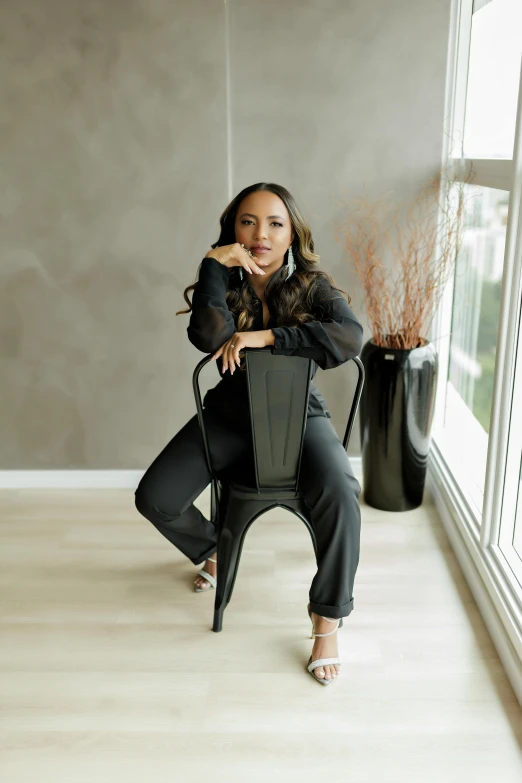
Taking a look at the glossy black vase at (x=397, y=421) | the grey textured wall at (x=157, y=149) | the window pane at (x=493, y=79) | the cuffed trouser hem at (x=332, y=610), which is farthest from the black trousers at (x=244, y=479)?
the window pane at (x=493, y=79)

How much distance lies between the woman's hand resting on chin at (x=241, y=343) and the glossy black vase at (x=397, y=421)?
0.86 meters

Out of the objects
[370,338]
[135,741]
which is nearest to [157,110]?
[370,338]

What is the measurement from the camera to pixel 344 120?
10.3ft

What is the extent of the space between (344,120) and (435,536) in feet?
5.46

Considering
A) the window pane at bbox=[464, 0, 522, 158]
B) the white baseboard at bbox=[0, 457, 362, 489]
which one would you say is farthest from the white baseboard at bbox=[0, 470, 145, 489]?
the window pane at bbox=[464, 0, 522, 158]

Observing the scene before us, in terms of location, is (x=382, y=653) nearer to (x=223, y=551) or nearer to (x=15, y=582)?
(x=223, y=551)

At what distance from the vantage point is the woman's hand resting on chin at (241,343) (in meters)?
2.29

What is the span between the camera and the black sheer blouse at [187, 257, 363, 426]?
228 cm

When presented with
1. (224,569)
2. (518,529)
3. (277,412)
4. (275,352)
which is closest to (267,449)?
(277,412)

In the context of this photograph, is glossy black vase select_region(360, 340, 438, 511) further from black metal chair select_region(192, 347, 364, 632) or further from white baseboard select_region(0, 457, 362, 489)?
white baseboard select_region(0, 457, 362, 489)

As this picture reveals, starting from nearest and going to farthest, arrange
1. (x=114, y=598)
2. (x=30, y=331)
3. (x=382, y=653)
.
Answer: (x=382, y=653), (x=114, y=598), (x=30, y=331)

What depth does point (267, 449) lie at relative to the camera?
2270mm

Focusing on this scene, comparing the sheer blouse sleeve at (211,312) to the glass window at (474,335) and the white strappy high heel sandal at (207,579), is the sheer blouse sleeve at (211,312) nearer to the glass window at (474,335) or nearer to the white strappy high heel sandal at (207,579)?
the white strappy high heel sandal at (207,579)

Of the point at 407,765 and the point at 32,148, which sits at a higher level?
the point at 32,148
